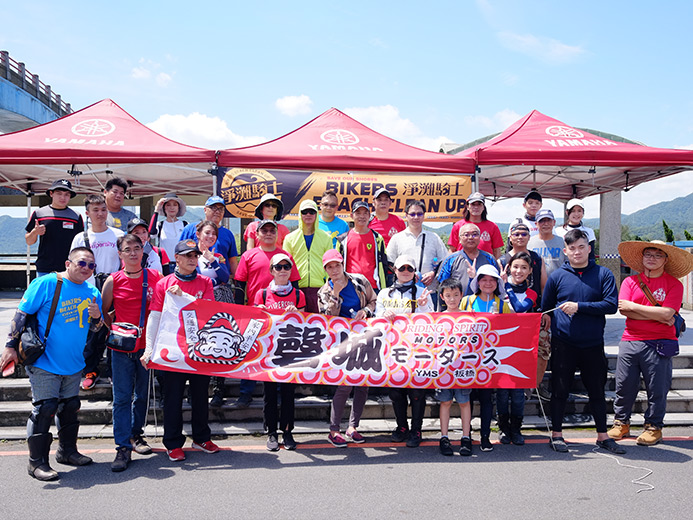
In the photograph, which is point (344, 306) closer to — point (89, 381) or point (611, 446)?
point (611, 446)

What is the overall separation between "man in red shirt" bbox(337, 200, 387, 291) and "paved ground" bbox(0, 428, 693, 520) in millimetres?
1786

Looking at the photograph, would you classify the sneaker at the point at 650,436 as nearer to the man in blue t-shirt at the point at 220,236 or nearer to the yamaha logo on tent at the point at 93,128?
the man in blue t-shirt at the point at 220,236

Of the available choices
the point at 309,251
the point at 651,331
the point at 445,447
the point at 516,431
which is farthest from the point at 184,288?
the point at 651,331

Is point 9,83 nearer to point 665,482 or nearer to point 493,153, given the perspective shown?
point 493,153

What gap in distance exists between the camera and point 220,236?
222 inches

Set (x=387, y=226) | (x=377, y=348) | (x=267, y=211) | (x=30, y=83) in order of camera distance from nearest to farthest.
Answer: (x=377, y=348)
(x=267, y=211)
(x=387, y=226)
(x=30, y=83)

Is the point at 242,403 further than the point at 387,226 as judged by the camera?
No

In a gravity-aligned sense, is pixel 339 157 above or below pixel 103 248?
above

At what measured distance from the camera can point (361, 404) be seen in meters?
4.81

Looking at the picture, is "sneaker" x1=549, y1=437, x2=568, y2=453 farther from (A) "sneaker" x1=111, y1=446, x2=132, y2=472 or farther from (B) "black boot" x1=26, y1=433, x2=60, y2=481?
(B) "black boot" x1=26, y1=433, x2=60, y2=481

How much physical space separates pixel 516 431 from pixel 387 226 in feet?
9.33

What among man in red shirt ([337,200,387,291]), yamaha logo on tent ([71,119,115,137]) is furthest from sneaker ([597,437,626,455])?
yamaha logo on tent ([71,119,115,137])

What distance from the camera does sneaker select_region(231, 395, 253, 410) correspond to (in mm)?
5254

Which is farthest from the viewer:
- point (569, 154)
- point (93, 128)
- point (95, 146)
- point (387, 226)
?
point (93, 128)
